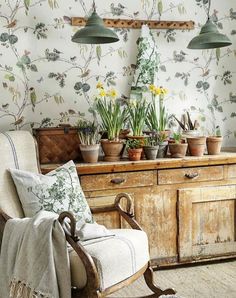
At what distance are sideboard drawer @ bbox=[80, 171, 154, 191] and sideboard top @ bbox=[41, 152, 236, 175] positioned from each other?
0.03 m

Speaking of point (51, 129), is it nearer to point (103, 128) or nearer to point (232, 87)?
point (103, 128)

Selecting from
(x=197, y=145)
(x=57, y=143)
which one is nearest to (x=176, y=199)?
(x=197, y=145)

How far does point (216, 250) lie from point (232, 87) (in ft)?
4.54

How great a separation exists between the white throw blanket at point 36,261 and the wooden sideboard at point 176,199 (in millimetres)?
681

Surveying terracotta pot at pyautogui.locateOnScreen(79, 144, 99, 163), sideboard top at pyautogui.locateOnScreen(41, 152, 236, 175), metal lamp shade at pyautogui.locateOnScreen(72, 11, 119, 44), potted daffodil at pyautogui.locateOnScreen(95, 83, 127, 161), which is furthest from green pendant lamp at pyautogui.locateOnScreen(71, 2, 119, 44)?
sideboard top at pyautogui.locateOnScreen(41, 152, 236, 175)

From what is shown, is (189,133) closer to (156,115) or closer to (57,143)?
(156,115)

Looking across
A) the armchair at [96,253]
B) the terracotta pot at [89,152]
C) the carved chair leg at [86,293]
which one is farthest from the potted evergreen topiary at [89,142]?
the carved chair leg at [86,293]

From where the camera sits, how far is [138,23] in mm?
3521

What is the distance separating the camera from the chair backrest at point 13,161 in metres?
2.62

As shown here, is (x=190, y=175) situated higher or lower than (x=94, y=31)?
lower

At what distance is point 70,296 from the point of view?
7.11 ft

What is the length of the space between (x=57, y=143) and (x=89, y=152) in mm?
253

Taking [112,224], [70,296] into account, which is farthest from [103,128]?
[70,296]

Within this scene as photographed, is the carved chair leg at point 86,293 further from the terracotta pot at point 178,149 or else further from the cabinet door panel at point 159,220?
the terracotta pot at point 178,149
